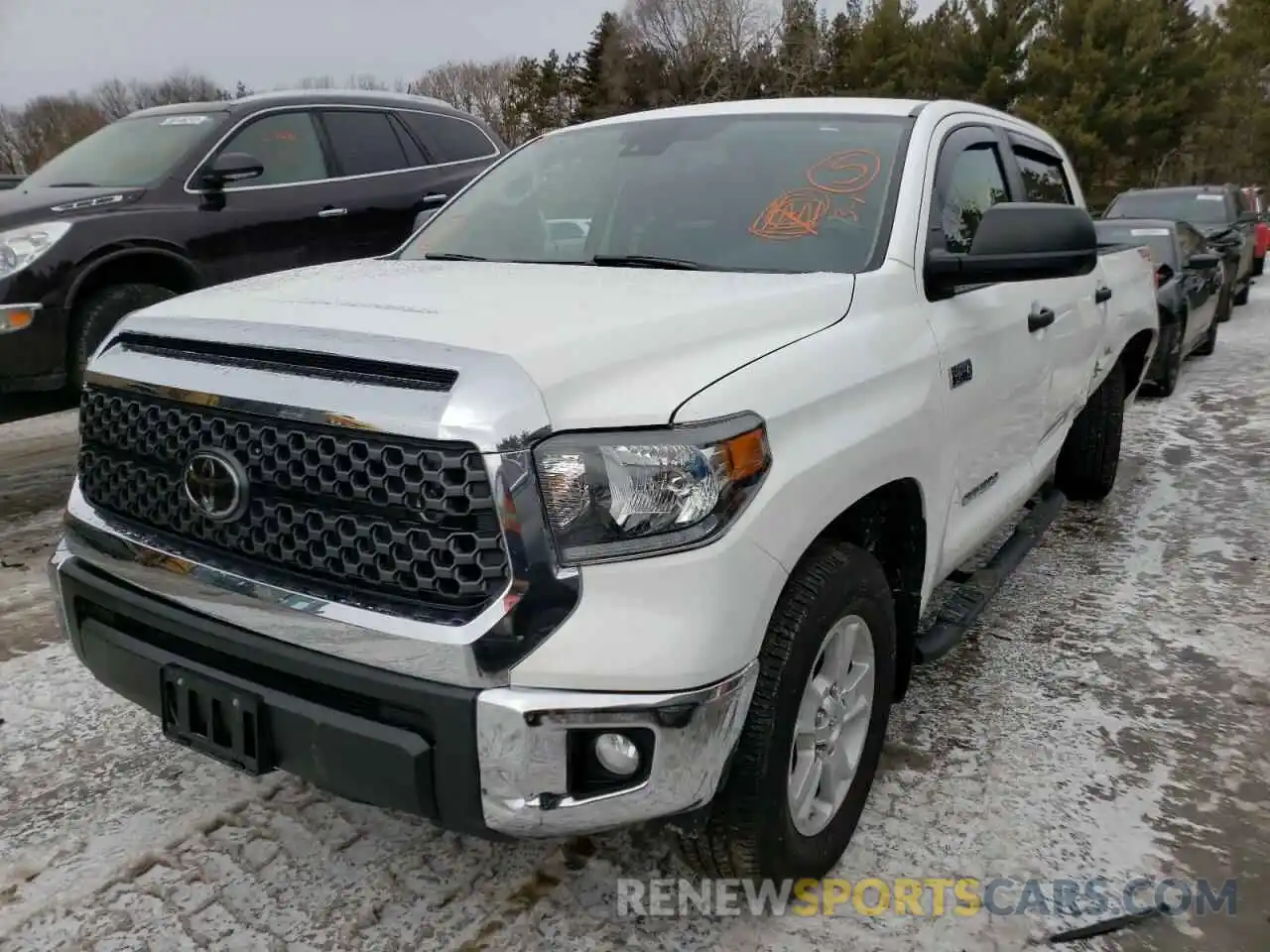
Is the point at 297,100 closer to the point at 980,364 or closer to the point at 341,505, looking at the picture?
the point at 980,364

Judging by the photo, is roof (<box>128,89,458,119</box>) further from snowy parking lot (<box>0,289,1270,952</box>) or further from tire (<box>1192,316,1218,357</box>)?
tire (<box>1192,316,1218,357</box>)

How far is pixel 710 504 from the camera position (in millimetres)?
1797

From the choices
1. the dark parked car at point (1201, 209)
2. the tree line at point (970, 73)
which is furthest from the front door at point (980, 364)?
the tree line at point (970, 73)

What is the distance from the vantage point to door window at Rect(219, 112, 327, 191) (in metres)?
6.04

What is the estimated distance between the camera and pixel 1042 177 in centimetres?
405

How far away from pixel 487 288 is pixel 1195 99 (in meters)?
39.9

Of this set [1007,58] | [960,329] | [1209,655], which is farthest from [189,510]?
[1007,58]

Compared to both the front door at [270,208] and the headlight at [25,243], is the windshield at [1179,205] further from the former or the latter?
the headlight at [25,243]

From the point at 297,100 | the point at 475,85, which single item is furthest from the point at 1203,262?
the point at 475,85

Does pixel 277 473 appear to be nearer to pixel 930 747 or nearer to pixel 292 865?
pixel 292 865

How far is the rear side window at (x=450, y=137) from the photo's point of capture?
23.2ft

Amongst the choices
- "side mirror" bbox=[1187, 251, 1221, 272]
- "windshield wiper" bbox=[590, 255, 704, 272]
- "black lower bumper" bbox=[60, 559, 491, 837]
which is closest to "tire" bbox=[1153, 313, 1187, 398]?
"side mirror" bbox=[1187, 251, 1221, 272]

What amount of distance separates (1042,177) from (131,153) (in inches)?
198

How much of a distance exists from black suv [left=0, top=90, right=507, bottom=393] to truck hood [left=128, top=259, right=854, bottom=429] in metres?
2.93
